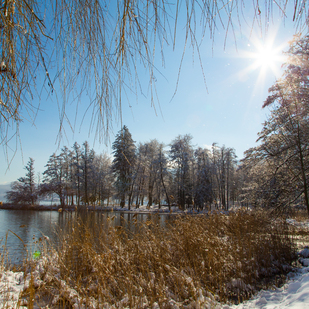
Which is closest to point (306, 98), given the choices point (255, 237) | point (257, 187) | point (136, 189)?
point (257, 187)

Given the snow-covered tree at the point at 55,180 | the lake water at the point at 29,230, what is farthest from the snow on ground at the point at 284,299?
the snow-covered tree at the point at 55,180

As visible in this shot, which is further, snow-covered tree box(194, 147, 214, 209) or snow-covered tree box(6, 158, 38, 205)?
snow-covered tree box(6, 158, 38, 205)

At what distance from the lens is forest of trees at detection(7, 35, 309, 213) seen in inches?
227

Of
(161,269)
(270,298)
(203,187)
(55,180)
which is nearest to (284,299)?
(270,298)

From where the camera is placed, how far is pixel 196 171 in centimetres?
2797

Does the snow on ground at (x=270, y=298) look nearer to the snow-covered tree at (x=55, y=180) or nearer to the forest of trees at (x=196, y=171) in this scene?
the forest of trees at (x=196, y=171)

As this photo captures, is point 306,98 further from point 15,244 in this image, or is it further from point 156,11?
point 15,244

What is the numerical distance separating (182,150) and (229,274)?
79.0 feet

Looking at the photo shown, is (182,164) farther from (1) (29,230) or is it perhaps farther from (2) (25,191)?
(2) (25,191)

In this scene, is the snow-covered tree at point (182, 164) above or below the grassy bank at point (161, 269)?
above

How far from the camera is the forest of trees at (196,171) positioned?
577 centimetres

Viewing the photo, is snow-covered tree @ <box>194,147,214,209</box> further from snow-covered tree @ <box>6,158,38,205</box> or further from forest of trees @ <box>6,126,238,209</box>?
snow-covered tree @ <box>6,158,38,205</box>

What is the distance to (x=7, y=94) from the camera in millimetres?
1189

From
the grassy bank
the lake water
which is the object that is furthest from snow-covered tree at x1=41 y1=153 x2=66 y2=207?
the grassy bank
